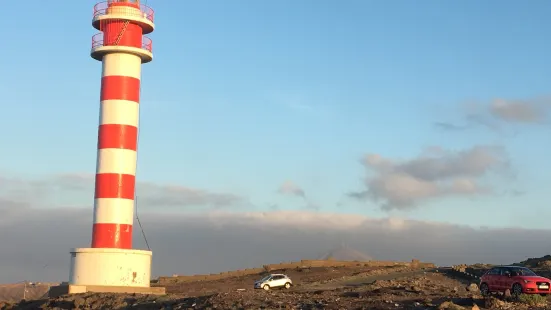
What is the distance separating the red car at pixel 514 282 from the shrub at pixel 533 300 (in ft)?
4.99

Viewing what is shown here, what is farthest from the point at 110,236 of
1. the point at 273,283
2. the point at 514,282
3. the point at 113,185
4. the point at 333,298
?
the point at 514,282

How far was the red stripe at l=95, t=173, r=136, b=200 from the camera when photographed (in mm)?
52531

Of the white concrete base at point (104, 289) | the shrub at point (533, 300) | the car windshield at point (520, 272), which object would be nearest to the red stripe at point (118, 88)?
the white concrete base at point (104, 289)

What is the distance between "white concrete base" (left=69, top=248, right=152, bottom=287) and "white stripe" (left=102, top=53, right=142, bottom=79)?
39.5 ft

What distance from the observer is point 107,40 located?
54.4 m

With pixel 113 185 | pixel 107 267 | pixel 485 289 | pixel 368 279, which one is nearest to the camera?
pixel 485 289

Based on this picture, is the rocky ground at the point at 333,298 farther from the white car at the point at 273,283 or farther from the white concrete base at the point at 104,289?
the white car at the point at 273,283

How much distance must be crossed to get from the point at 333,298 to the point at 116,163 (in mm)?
20108

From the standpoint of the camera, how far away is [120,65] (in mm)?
54000

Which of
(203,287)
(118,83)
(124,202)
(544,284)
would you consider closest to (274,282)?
(203,287)

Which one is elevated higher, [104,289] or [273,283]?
[273,283]

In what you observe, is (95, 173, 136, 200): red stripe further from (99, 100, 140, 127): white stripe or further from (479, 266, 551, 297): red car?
(479, 266, 551, 297): red car

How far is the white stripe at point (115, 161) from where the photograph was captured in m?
52.8

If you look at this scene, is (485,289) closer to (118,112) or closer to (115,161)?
(115,161)
